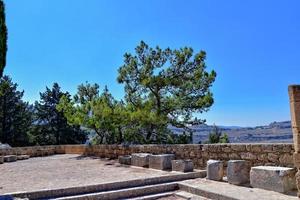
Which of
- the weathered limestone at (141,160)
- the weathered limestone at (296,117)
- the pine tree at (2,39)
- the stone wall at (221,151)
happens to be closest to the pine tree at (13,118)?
the stone wall at (221,151)

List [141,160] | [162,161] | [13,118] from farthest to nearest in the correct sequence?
[13,118], [141,160], [162,161]

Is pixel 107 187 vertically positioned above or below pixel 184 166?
below

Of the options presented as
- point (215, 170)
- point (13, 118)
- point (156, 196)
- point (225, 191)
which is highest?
point (13, 118)

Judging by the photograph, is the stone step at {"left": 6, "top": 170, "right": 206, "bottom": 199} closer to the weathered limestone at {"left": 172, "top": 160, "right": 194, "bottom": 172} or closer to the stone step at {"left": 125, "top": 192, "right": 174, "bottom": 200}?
the weathered limestone at {"left": 172, "top": 160, "right": 194, "bottom": 172}

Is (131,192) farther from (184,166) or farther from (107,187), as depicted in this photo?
(184,166)

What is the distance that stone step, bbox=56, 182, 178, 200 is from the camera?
757cm

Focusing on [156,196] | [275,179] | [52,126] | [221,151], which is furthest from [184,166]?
[52,126]

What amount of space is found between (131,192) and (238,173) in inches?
101

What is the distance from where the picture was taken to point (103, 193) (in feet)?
25.4

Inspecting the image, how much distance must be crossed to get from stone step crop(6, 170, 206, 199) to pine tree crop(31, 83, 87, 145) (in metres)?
27.5

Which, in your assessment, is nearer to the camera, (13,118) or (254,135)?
(13,118)

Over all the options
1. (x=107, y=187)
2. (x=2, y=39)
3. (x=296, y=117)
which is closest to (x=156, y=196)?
(x=107, y=187)

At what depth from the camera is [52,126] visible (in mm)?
37031

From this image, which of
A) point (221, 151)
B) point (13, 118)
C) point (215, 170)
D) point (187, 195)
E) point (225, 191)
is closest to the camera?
point (225, 191)
